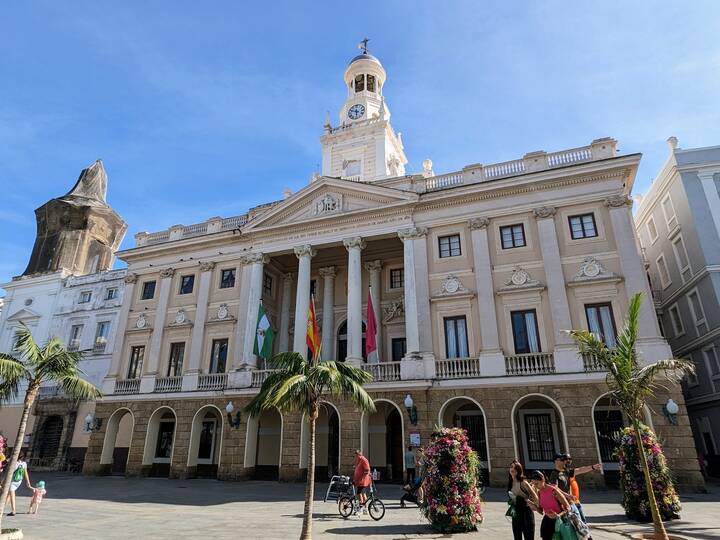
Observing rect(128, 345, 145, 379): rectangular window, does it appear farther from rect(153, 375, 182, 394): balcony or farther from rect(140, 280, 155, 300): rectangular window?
rect(140, 280, 155, 300): rectangular window

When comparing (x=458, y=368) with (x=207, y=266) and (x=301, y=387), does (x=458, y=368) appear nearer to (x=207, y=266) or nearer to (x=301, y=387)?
(x=301, y=387)

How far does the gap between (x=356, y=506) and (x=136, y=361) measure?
20.7 m

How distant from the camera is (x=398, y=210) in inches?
995

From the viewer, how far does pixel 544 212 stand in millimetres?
22625

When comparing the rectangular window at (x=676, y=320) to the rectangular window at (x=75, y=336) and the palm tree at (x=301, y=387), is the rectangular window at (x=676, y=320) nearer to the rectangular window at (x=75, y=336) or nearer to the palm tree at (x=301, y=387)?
the palm tree at (x=301, y=387)

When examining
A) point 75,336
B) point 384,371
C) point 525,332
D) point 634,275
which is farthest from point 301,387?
point 75,336

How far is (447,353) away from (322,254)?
1038 cm

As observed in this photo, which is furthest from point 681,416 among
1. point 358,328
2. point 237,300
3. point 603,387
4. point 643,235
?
point 237,300

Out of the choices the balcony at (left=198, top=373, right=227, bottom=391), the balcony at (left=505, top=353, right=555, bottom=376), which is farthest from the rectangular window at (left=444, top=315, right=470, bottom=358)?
the balcony at (left=198, top=373, right=227, bottom=391)

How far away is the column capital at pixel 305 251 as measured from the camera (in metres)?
26.5

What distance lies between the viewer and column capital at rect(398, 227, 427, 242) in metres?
24.6

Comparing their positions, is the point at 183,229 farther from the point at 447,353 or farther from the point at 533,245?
the point at 533,245

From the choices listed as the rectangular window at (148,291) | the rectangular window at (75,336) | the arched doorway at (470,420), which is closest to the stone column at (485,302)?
the arched doorway at (470,420)

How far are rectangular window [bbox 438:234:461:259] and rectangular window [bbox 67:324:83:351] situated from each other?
30.1 meters
